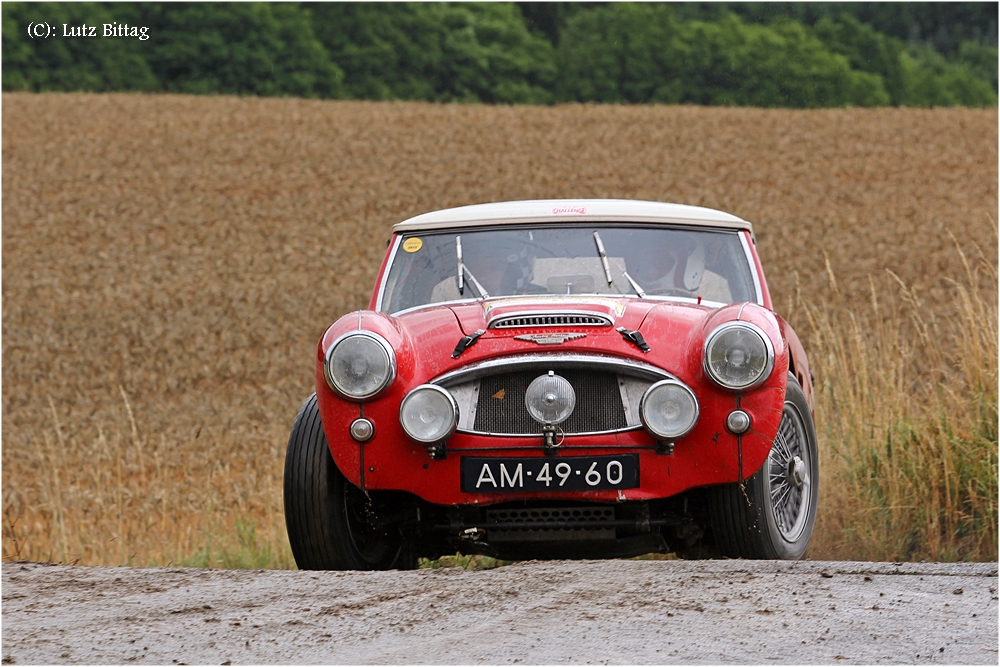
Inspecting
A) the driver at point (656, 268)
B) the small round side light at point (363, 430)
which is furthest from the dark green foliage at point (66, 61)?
the small round side light at point (363, 430)

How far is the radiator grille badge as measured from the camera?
459 centimetres

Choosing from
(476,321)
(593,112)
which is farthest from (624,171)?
(476,321)

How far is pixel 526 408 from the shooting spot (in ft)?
14.8

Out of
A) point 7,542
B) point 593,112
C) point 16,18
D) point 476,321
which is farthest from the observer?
point 16,18

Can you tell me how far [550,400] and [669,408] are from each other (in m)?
0.42

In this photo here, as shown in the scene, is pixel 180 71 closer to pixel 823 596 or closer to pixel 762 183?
pixel 762 183

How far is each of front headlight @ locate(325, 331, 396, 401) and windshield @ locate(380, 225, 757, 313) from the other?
0.99 meters

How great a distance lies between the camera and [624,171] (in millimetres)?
26859

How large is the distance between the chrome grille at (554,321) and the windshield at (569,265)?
0.75 m

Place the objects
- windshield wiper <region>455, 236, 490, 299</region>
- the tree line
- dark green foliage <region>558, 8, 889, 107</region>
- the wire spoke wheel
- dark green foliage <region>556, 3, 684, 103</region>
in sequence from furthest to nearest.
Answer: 1. dark green foliage <region>556, 3, 684, 103</region>
2. dark green foliage <region>558, 8, 889, 107</region>
3. the tree line
4. windshield wiper <region>455, 236, 490, 299</region>
5. the wire spoke wheel

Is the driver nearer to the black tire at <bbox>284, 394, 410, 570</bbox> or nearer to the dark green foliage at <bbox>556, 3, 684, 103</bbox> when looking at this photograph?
the black tire at <bbox>284, 394, 410, 570</bbox>

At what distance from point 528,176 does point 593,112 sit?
12.2 m

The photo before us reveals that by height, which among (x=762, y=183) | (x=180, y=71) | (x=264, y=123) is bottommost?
(x=762, y=183)

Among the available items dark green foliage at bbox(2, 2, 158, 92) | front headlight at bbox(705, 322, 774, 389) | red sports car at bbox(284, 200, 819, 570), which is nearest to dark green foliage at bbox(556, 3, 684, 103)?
dark green foliage at bbox(2, 2, 158, 92)
